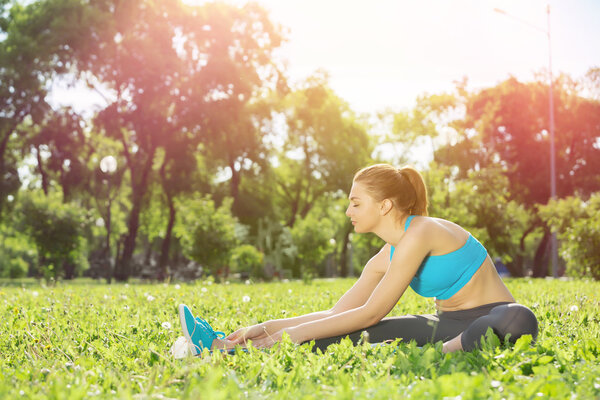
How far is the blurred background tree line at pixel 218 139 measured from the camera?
24719 millimetres

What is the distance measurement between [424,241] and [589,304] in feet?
11.0

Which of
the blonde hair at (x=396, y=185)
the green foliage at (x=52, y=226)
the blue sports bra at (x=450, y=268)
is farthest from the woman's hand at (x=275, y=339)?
the green foliage at (x=52, y=226)

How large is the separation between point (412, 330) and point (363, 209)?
0.92 metres

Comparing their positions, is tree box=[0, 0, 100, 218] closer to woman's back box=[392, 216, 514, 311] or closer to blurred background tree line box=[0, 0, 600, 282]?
blurred background tree line box=[0, 0, 600, 282]

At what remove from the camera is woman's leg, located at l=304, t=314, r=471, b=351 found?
13.2 ft

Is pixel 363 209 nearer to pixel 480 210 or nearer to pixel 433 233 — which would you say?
pixel 433 233

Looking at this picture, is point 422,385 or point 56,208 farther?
point 56,208

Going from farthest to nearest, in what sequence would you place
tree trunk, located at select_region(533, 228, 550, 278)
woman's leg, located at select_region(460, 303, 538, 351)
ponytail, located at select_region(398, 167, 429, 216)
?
tree trunk, located at select_region(533, 228, 550, 278)
ponytail, located at select_region(398, 167, 429, 216)
woman's leg, located at select_region(460, 303, 538, 351)

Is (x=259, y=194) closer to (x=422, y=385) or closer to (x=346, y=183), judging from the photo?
(x=346, y=183)

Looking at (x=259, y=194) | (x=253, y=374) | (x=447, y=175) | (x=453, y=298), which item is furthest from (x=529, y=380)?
(x=259, y=194)

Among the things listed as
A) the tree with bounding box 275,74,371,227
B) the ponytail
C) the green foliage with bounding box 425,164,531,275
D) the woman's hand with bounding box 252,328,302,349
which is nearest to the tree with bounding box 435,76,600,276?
the tree with bounding box 275,74,371,227

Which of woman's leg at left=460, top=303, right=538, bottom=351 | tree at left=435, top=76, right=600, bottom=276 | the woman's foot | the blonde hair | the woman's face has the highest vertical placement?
tree at left=435, top=76, right=600, bottom=276

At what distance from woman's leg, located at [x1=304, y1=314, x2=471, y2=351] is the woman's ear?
0.77 meters

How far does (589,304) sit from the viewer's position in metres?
6.29
